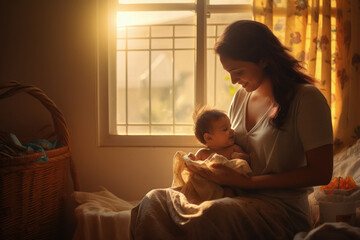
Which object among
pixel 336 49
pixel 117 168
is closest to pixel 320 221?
pixel 336 49

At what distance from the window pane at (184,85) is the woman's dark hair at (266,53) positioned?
1.03 meters

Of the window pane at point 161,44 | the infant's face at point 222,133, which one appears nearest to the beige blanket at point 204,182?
the infant's face at point 222,133

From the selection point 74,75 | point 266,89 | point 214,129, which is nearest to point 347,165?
point 266,89

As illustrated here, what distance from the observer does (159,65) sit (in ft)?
7.93

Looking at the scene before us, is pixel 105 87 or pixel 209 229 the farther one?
pixel 105 87

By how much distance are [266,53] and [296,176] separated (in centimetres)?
50

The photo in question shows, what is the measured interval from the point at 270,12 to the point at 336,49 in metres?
0.48

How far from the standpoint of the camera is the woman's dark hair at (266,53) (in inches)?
52.8

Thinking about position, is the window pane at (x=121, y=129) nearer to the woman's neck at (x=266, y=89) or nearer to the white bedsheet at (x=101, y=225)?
the white bedsheet at (x=101, y=225)

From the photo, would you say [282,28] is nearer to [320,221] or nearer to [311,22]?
[311,22]

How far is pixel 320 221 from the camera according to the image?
1.32 meters

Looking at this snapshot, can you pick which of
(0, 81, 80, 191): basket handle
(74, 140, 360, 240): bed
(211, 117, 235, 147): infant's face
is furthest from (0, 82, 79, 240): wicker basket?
(211, 117, 235, 147): infant's face

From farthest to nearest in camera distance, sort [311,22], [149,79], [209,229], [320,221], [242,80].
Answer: [149,79] → [311,22] → [242,80] → [320,221] → [209,229]

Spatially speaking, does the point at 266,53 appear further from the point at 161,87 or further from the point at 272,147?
the point at 161,87
